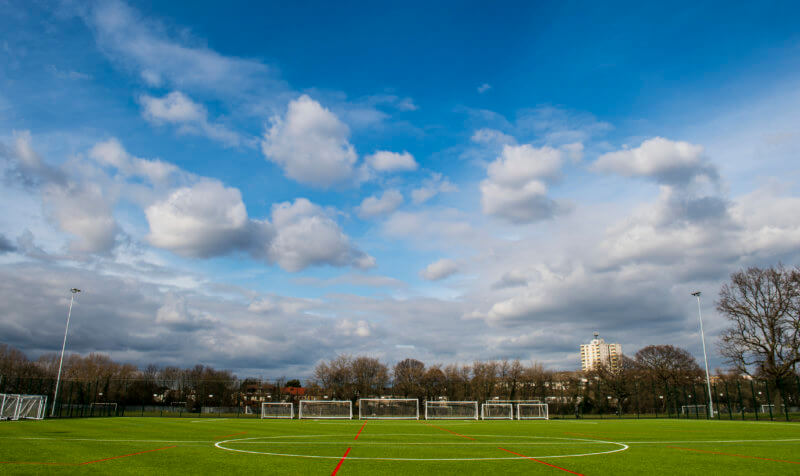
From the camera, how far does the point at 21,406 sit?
115 ft

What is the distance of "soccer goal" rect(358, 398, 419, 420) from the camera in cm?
4894

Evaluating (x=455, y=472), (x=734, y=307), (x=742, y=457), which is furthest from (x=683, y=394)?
(x=455, y=472)

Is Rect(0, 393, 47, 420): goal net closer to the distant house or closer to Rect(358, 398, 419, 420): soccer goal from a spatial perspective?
Rect(358, 398, 419, 420): soccer goal

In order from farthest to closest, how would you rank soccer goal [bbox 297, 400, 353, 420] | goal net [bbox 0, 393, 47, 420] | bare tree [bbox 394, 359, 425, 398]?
bare tree [bbox 394, 359, 425, 398] < soccer goal [bbox 297, 400, 353, 420] < goal net [bbox 0, 393, 47, 420]

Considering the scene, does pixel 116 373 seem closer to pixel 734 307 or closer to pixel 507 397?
pixel 507 397

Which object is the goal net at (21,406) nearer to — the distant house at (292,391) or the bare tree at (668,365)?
the distant house at (292,391)

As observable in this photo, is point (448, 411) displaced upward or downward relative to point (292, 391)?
upward

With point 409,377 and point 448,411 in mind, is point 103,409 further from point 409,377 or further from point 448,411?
point 409,377

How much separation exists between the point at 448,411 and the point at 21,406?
1402 inches

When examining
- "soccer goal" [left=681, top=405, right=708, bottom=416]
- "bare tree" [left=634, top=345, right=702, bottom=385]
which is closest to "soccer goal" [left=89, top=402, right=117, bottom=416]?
"soccer goal" [left=681, top=405, right=708, bottom=416]

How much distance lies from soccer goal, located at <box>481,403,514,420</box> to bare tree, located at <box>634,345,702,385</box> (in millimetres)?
48840

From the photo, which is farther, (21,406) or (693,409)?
(693,409)

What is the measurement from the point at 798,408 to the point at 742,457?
41284 mm

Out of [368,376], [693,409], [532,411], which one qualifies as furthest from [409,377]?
[693,409]
